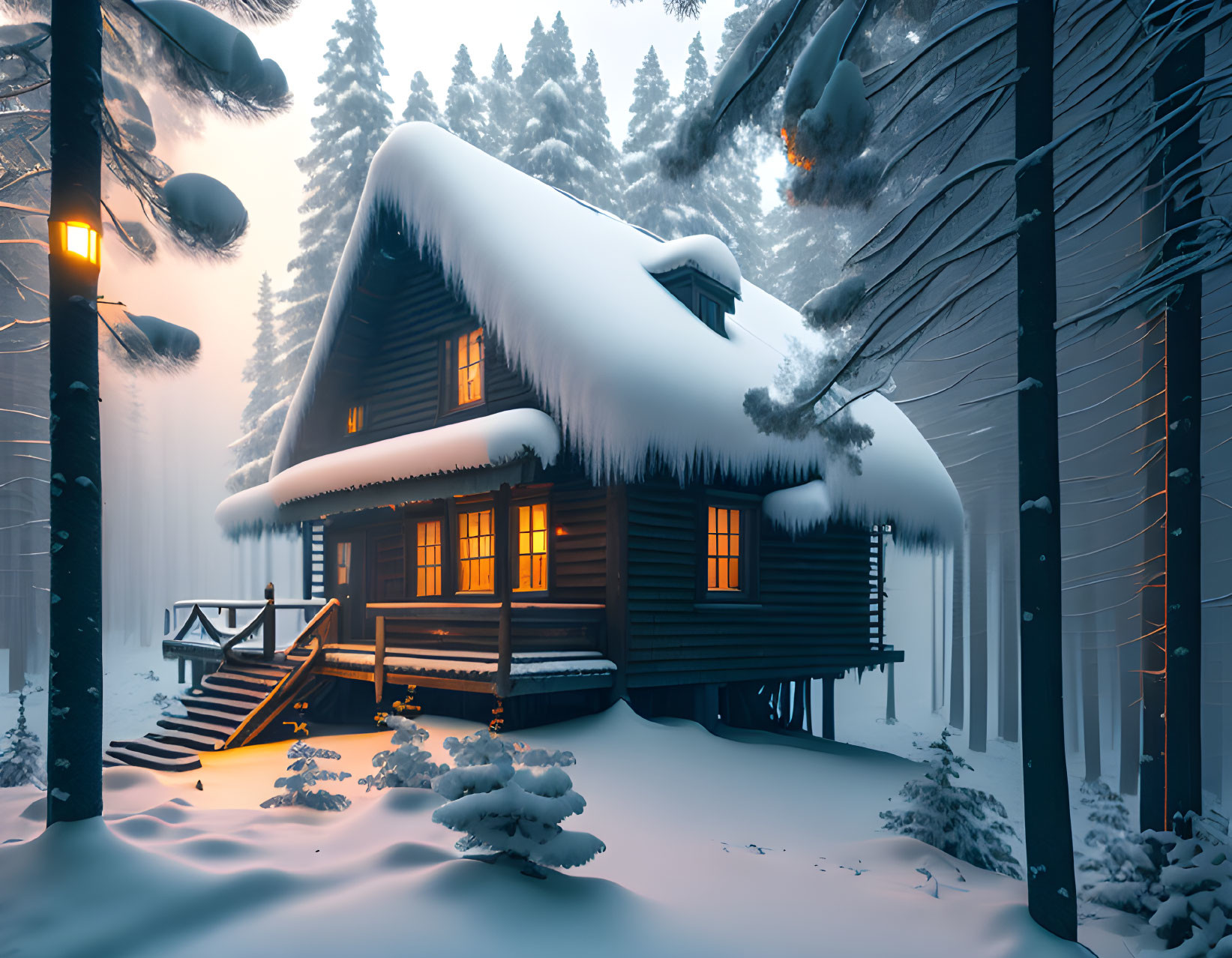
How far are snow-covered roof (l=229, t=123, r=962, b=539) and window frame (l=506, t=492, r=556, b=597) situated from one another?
75.1 inches

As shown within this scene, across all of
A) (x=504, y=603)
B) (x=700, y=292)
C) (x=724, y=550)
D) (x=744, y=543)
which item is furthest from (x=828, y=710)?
(x=504, y=603)

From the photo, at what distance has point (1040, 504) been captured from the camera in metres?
5.65

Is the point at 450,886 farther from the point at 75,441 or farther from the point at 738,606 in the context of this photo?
the point at 738,606

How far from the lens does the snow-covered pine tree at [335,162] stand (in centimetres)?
2586

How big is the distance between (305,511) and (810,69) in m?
11.6

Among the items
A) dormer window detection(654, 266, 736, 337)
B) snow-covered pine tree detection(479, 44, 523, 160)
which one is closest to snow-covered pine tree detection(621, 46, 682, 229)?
snow-covered pine tree detection(479, 44, 523, 160)

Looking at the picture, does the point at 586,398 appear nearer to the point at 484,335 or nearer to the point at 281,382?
the point at 484,335

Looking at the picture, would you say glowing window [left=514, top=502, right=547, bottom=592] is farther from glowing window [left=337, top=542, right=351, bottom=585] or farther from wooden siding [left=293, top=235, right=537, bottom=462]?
glowing window [left=337, top=542, right=351, bottom=585]

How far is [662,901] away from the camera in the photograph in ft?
17.4

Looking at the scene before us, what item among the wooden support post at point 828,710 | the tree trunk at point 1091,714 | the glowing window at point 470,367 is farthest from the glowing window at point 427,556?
the tree trunk at point 1091,714

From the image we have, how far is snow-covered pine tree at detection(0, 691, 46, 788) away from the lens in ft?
27.8

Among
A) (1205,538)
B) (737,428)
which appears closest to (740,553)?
(737,428)

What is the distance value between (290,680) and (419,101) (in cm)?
2517

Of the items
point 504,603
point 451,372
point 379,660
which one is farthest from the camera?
point 451,372
